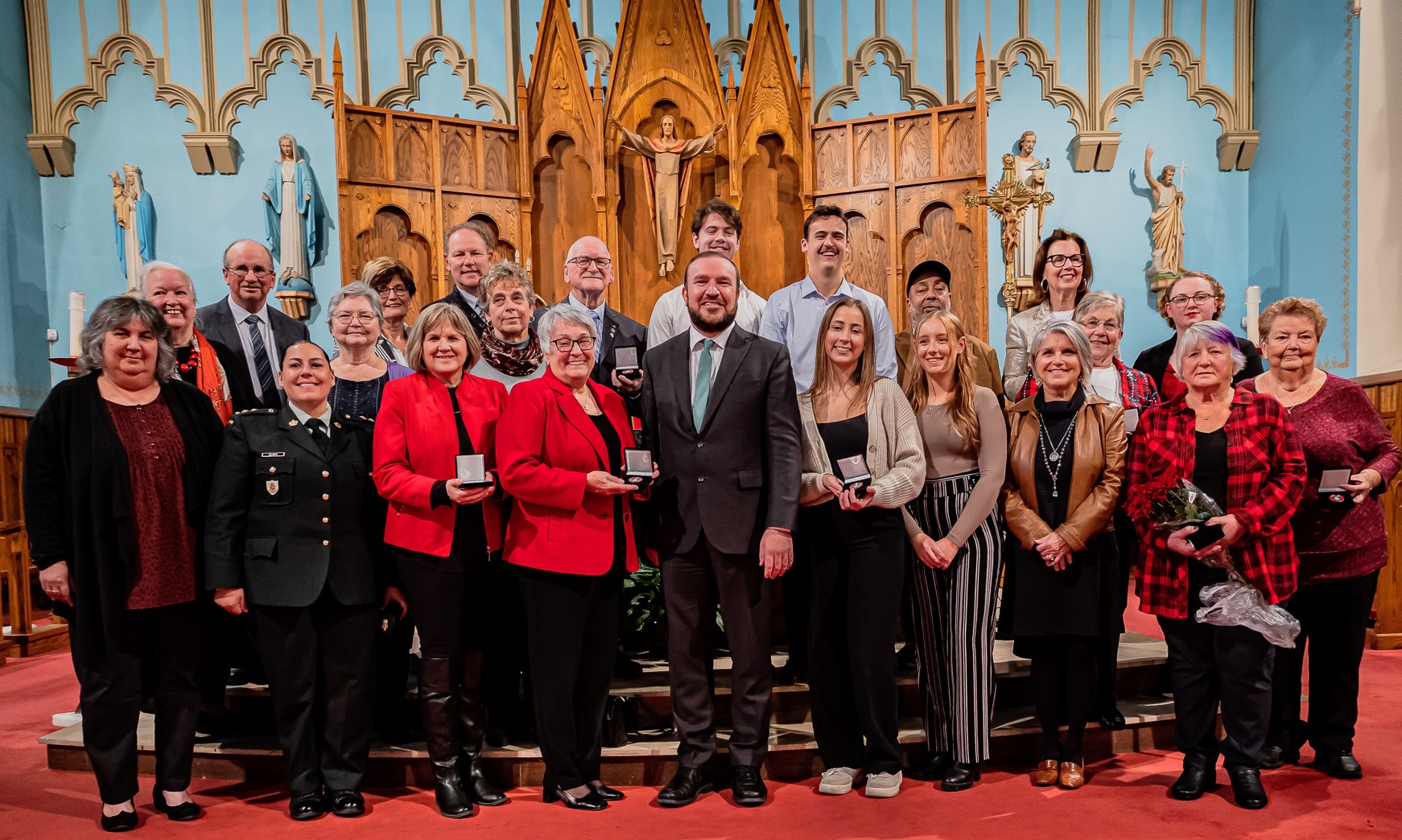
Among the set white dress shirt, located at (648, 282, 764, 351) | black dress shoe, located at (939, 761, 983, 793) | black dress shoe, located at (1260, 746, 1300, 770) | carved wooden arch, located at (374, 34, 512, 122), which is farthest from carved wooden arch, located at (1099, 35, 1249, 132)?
black dress shoe, located at (939, 761, 983, 793)

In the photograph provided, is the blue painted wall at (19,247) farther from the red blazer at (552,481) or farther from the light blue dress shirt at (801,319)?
the light blue dress shirt at (801,319)

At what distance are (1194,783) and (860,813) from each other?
1.05 m

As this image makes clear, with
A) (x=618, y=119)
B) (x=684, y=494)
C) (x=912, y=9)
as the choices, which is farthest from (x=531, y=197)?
(x=684, y=494)

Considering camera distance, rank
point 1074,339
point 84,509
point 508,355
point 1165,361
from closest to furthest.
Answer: point 84,509 < point 1074,339 < point 508,355 < point 1165,361

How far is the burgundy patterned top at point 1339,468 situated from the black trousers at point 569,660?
226 centimetres

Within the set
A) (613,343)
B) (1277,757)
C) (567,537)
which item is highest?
(613,343)

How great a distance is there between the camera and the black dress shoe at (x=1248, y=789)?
2.87 metres

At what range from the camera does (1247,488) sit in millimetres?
2885

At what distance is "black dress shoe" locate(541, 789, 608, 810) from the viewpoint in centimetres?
294

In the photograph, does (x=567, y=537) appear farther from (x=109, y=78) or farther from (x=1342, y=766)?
(x=109, y=78)

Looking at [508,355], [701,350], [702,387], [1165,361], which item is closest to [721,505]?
[702,387]

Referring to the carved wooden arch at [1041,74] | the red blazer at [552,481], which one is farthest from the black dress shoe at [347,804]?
the carved wooden arch at [1041,74]

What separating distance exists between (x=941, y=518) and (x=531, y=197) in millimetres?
4861

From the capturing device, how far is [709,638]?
9.76 feet
